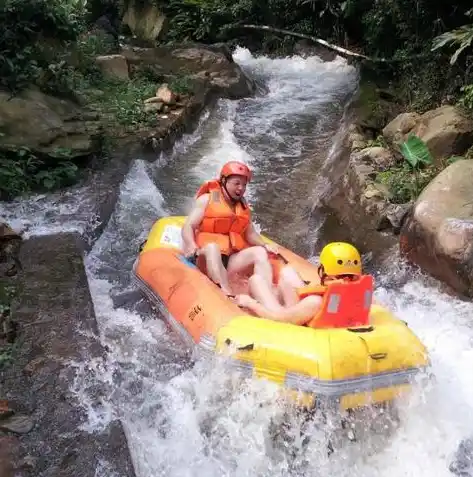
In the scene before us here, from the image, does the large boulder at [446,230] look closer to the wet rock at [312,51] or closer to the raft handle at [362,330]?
the raft handle at [362,330]

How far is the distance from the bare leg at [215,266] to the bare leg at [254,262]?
173mm

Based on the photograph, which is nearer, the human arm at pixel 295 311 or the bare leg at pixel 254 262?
the human arm at pixel 295 311

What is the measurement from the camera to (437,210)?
6.23m

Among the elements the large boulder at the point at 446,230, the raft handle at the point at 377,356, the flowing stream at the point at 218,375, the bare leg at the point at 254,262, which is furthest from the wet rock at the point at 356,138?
the raft handle at the point at 377,356

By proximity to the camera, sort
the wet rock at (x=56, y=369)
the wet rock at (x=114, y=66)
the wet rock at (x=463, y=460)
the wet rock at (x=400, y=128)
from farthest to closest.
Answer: the wet rock at (x=114, y=66)
the wet rock at (x=400, y=128)
the wet rock at (x=463, y=460)
the wet rock at (x=56, y=369)

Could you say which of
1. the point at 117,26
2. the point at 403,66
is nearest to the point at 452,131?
the point at 403,66

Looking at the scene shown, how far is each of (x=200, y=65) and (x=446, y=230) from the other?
329 inches

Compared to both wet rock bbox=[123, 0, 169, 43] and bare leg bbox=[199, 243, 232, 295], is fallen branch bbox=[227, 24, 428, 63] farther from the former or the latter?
bare leg bbox=[199, 243, 232, 295]

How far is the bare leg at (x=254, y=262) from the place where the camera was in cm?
523

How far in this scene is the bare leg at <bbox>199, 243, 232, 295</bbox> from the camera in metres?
5.28

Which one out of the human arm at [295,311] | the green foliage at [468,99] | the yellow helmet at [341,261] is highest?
the green foliage at [468,99]

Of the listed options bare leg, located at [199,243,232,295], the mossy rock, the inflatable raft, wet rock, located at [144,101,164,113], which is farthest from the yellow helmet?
wet rock, located at [144,101,164,113]

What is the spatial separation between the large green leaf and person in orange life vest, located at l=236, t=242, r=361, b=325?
2.95 m

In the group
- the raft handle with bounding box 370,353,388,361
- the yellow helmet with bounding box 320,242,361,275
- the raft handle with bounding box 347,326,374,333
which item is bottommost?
the raft handle with bounding box 370,353,388,361
